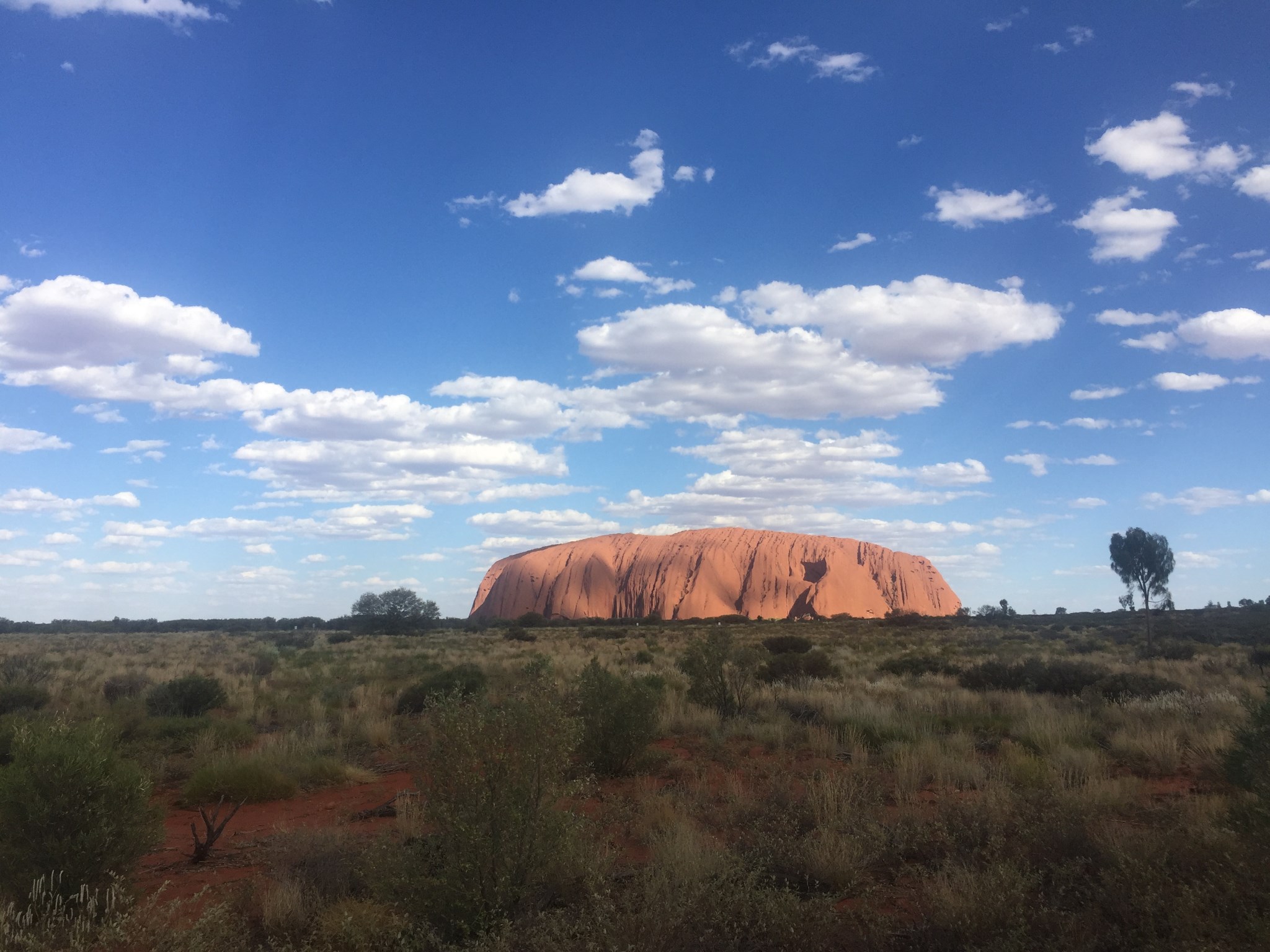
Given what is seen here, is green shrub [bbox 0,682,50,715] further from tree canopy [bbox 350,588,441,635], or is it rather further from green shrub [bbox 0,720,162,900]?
tree canopy [bbox 350,588,441,635]

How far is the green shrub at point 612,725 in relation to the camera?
9.47 m

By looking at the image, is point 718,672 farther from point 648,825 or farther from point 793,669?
point 648,825

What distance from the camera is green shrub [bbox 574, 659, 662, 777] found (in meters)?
9.47

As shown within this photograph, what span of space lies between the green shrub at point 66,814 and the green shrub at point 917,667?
1719 cm

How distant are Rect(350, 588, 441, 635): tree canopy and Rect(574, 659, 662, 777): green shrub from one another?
42886 mm

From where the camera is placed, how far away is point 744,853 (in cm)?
565

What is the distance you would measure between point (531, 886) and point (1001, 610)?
67.5m

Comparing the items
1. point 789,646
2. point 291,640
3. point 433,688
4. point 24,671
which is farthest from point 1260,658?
point 291,640

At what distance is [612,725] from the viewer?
955 centimetres

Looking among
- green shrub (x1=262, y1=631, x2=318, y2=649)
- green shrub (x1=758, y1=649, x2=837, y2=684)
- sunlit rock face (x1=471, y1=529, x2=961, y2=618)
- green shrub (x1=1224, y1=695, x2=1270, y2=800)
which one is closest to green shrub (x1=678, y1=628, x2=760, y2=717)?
green shrub (x1=758, y1=649, x2=837, y2=684)

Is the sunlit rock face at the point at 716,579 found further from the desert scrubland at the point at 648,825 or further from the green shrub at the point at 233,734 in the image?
the desert scrubland at the point at 648,825

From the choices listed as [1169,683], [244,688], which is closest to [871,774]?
[1169,683]

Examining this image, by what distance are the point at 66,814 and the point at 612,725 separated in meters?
5.90

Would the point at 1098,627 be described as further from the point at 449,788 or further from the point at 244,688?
the point at 449,788
